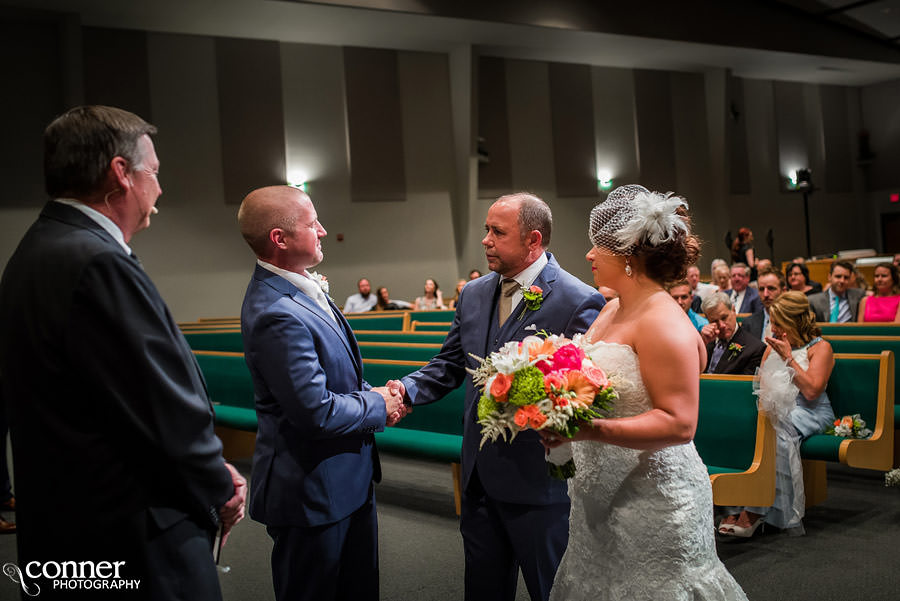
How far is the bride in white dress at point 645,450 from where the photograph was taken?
204 centimetres

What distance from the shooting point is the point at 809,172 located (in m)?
18.9

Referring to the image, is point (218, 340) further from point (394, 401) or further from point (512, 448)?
point (512, 448)

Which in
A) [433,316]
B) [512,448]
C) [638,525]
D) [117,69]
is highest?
[117,69]

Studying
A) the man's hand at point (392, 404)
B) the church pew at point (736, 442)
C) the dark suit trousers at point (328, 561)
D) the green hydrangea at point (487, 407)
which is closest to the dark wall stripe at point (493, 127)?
the church pew at point (736, 442)

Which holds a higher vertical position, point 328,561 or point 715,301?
point 715,301

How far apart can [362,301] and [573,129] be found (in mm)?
6288

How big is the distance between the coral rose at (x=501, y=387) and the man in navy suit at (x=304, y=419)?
1.50ft

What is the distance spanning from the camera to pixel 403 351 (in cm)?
606

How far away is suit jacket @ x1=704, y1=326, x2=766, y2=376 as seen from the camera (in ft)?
15.5

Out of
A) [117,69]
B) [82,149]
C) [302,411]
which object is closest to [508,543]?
[302,411]

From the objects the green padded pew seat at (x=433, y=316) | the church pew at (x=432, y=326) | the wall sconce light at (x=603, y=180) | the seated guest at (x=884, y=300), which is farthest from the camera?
the wall sconce light at (x=603, y=180)

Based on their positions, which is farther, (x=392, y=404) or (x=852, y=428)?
(x=852, y=428)

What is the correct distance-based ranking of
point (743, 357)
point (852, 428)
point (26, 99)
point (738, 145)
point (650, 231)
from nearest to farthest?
point (650, 231)
point (852, 428)
point (743, 357)
point (26, 99)
point (738, 145)

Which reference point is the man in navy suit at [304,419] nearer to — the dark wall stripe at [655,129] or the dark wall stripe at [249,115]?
the dark wall stripe at [249,115]
